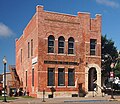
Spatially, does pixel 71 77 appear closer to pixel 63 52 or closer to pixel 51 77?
pixel 51 77

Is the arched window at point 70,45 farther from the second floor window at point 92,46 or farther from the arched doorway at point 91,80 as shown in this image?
the arched doorway at point 91,80

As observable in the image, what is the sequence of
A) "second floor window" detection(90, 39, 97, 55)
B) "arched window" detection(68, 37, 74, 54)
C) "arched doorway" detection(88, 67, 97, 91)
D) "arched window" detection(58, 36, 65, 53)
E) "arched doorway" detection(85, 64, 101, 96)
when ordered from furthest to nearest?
1. "arched doorway" detection(88, 67, 97, 91)
2. "second floor window" detection(90, 39, 97, 55)
3. "arched doorway" detection(85, 64, 101, 96)
4. "arched window" detection(68, 37, 74, 54)
5. "arched window" detection(58, 36, 65, 53)

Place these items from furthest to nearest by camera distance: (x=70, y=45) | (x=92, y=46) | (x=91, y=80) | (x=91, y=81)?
1. (x=91, y=80)
2. (x=91, y=81)
3. (x=92, y=46)
4. (x=70, y=45)

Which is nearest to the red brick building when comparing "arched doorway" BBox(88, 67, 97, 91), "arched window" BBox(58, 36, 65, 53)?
"arched window" BBox(58, 36, 65, 53)

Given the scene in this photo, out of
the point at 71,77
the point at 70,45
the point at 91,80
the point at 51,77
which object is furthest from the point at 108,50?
the point at 51,77

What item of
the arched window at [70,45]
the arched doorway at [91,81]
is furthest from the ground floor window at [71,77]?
the arched window at [70,45]

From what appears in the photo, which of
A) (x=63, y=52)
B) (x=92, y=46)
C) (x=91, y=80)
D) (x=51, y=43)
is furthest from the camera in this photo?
(x=91, y=80)

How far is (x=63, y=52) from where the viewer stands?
39.2 m

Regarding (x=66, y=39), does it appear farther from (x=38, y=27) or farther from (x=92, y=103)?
(x=92, y=103)

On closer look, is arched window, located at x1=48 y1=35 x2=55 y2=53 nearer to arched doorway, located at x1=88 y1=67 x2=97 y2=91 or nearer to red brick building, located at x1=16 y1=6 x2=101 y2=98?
red brick building, located at x1=16 y1=6 x2=101 y2=98

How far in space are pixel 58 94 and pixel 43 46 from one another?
6.08m

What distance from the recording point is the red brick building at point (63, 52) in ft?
124

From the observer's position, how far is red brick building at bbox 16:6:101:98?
124 feet

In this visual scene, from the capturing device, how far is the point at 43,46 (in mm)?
37938
